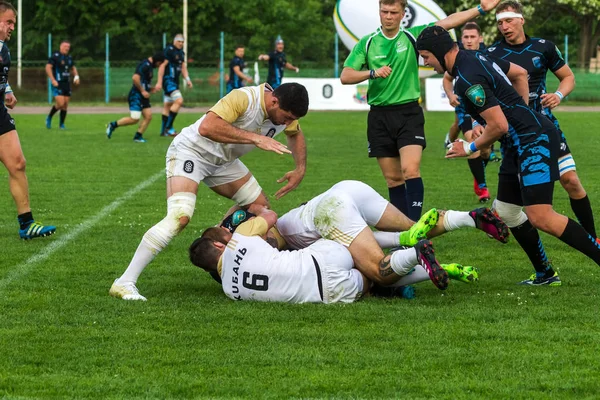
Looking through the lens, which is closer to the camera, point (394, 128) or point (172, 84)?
point (394, 128)

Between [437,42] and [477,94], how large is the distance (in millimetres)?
476

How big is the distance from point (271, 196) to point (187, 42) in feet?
120

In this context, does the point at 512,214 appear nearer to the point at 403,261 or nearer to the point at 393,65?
the point at 403,261

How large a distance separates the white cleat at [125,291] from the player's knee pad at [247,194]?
4.50ft

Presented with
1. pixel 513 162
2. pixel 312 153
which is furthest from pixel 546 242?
pixel 312 153

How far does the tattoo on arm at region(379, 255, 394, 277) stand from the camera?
671 centimetres

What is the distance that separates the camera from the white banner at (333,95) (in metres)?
35.8

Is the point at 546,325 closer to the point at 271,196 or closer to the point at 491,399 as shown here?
the point at 491,399

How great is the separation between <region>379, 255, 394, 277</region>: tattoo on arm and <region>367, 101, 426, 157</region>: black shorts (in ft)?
8.09

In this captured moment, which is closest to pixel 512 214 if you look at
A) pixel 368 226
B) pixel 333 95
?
pixel 368 226

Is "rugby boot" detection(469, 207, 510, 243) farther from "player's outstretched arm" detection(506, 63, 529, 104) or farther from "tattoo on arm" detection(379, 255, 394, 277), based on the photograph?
"player's outstretched arm" detection(506, 63, 529, 104)

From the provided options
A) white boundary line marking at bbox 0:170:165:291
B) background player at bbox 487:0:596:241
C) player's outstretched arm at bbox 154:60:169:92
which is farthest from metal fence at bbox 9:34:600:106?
background player at bbox 487:0:596:241

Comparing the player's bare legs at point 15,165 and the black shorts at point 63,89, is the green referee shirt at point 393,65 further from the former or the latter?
the black shorts at point 63,89

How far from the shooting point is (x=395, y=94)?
9.16 metres
